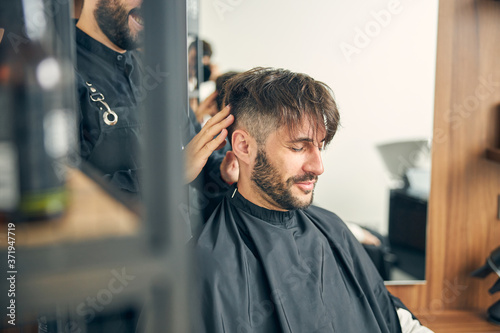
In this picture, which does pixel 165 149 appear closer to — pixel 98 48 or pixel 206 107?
pixel 98 48

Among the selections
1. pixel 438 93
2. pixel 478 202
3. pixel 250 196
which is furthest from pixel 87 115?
pixel 478 202

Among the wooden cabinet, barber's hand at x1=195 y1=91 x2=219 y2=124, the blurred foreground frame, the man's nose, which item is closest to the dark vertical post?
the blurred foreground frame

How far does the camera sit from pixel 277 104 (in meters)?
1.62

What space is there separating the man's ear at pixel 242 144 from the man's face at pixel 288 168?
0.15ft

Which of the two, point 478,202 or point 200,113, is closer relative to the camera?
point 200,113

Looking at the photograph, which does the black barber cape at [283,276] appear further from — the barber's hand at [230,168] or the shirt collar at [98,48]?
the shirt collar at [98,48]

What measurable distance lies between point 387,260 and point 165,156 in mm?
2046

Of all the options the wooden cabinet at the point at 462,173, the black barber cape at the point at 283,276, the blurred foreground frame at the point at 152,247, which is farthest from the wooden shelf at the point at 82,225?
the wooden cabinet at the point at 462,173

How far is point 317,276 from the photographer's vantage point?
1688 millimetres

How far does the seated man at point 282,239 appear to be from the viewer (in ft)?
5.06

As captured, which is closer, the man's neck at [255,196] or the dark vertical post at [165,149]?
the dark vertical post at [165,149]

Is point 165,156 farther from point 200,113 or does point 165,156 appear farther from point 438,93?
point 438,93

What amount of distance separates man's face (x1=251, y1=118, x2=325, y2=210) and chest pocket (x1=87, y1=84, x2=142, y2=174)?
1.59 feet

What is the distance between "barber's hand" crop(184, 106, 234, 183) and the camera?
63.6 inches
